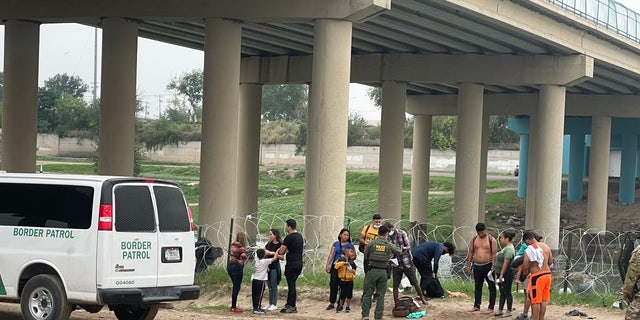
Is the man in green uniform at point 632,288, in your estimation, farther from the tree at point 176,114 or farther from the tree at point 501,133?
the tree at point 176,114

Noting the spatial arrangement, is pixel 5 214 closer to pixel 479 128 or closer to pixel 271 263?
pixel 271 263

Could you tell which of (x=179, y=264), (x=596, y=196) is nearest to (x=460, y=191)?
(x=596, y=196)

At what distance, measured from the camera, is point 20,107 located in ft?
130

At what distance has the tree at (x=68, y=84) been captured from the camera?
15900cm

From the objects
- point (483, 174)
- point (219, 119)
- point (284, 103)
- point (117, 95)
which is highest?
point (284, 103)

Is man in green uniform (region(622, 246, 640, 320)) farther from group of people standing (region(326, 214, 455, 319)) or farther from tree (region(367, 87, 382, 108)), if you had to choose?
tree (region(367, 87, 382, 108))

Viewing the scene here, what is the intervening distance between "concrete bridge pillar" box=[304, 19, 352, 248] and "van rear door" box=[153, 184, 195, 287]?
1518 centimetres

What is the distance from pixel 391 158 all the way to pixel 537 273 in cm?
3496

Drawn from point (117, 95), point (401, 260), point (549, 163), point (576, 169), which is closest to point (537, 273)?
point (401, 260)

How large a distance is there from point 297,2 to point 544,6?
13091 mm

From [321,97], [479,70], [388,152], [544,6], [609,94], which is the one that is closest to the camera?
[321,97]

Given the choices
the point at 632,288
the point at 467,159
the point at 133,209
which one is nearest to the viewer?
the point at 632,288

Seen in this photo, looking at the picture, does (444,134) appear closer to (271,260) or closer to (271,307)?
(271,307)

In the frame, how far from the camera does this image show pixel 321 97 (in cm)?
3278
